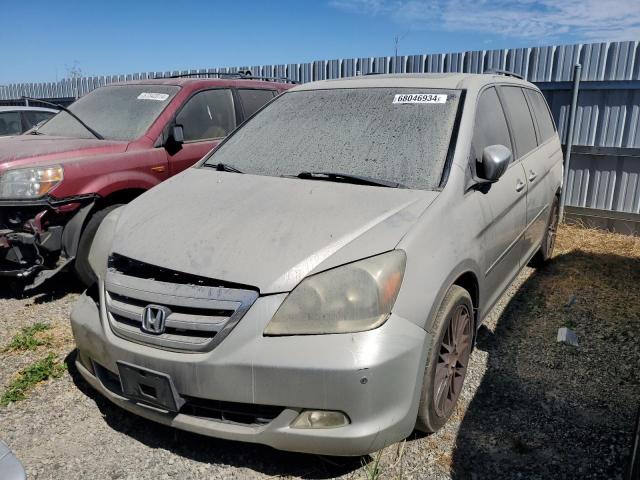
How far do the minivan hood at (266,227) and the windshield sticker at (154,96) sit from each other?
7.72ft

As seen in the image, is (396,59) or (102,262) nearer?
(102,262)

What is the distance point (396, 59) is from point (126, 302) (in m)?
6.85

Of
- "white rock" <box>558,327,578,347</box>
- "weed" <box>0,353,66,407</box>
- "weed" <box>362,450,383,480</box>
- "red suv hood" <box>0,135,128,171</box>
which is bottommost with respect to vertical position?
"weed" <box>0,353,66,407</box>

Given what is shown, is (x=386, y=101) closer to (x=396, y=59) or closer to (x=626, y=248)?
(x=626, y=248)

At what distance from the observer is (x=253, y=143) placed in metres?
3.41

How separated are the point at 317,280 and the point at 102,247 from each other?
1245 millimetres

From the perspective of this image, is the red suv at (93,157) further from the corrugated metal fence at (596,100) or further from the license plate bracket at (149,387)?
the corrugated metal fence at (596,100)

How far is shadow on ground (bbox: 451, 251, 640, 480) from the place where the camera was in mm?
2434

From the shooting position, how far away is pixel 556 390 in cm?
304

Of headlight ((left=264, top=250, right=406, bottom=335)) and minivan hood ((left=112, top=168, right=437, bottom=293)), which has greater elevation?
minivan hood ((left=112, top=168, right=437, bottom=293))

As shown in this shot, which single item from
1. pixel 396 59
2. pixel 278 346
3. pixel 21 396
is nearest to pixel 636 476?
pixel 278 346

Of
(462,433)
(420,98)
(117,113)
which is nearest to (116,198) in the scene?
(117,113)

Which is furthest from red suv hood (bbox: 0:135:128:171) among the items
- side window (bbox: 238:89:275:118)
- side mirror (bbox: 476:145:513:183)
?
side mirror (bbox: 476:145:513:183)

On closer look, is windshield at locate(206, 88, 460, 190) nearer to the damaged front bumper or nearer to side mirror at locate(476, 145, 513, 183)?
side mirror at locate(476, 145, 513, 183)
